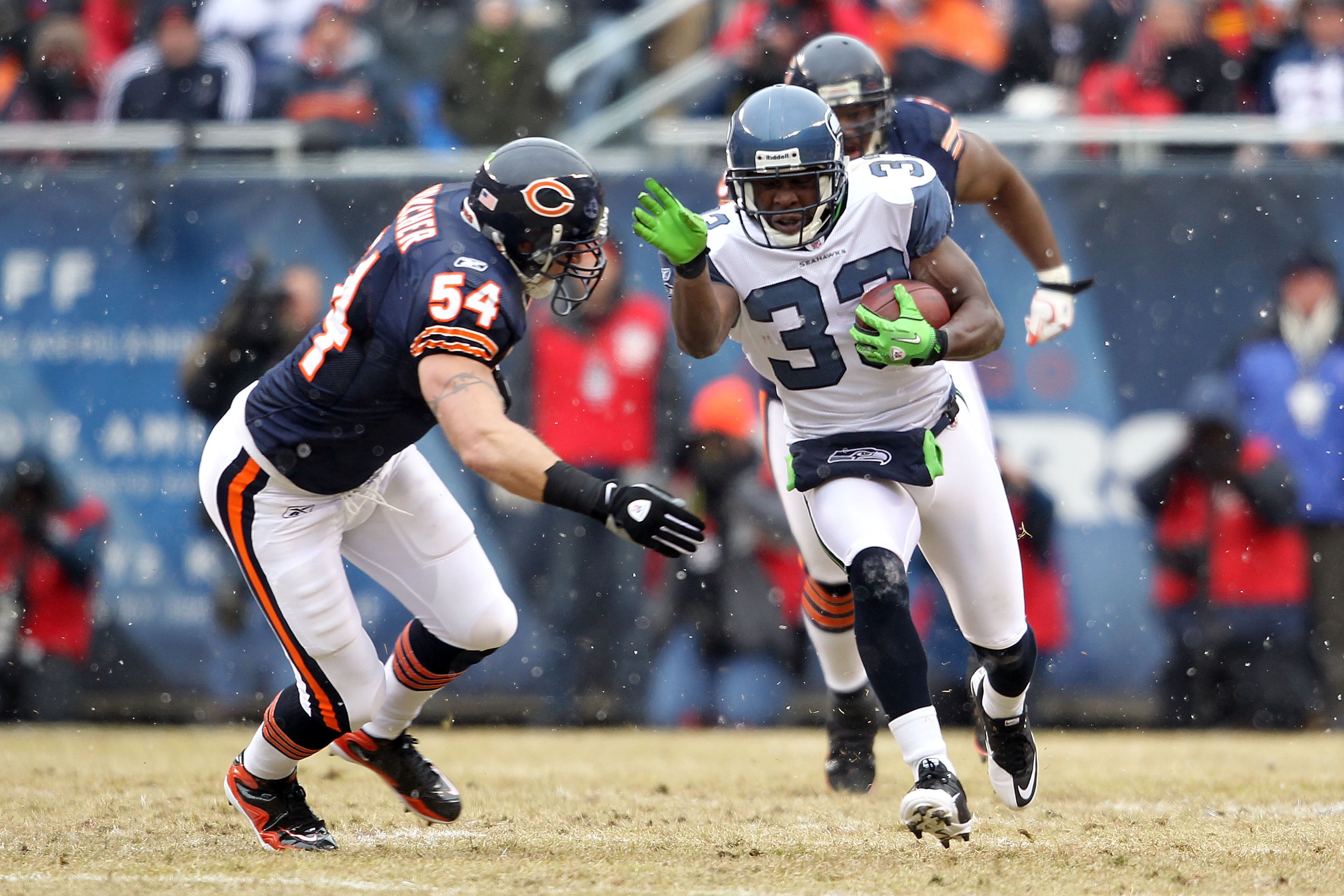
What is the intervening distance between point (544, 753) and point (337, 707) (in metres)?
2.62

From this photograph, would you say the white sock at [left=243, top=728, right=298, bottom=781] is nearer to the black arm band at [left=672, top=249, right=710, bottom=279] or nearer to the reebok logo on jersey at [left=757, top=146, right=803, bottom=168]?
the black arm band at [left=672, top=249, right=710, bottom=279]

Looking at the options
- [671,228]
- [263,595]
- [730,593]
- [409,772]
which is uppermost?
[671,228]

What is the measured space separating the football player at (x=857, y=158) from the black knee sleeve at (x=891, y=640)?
1.00m

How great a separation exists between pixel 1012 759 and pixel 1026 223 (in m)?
1.89

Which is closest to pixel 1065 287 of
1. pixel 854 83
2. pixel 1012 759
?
pixel 854 83

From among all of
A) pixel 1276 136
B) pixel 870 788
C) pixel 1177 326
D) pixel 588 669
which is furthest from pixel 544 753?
pixel 1276 136

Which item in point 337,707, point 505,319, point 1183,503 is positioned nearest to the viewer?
point 505,319

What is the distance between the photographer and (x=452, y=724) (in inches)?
316

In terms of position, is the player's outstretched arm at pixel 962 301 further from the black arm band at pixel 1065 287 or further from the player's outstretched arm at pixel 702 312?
the black arm band at pixel 1065 287

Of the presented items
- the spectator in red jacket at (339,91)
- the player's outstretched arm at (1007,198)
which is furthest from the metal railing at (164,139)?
the player's outstretched arm at (1007,198)

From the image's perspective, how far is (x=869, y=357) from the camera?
413cm

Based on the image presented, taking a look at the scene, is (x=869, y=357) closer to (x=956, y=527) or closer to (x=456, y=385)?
(x=956, y=527)

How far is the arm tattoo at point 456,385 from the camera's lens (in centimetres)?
378

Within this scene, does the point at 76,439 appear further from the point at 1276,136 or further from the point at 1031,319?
the point at 1276,136
